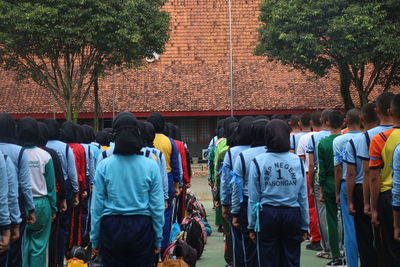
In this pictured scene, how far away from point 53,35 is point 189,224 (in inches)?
686

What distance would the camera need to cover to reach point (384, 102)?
6.91m

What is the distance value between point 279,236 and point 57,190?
3167mm

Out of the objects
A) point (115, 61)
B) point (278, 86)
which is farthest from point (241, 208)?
point (278, 86)

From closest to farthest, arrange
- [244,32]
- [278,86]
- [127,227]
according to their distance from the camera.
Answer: [127,227], [278,86], [244,32]

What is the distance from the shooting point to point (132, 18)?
2692 cm

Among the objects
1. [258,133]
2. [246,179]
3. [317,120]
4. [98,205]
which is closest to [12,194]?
[98,205]

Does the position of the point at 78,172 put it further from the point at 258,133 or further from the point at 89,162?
the point at 258,133

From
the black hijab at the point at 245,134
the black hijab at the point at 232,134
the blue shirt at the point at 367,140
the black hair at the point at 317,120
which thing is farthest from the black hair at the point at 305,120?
the blue shirt at the point at 367,140

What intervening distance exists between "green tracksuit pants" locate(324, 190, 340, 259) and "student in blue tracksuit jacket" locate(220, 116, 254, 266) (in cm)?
184

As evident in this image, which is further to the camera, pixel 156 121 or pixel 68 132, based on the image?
pixel 68 132

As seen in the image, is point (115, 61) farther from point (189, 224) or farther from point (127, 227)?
point (127, 227)

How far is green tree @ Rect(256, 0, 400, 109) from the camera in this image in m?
26.9

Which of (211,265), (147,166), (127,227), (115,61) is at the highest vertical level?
(115,61)

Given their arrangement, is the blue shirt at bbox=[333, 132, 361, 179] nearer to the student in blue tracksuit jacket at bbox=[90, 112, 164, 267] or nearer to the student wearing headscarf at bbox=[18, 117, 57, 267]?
the student in blue tracksuit jacket at bbox=[90, 112, 164, 267]
